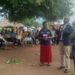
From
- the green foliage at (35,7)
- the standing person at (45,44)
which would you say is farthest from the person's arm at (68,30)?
the green foliage at (35,7)

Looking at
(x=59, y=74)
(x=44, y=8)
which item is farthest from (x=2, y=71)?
(x=44, y=8)

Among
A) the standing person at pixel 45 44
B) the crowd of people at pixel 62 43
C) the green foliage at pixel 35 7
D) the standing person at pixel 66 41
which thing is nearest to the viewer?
the crowd of people at pixel 62 43

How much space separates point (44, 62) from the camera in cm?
1415

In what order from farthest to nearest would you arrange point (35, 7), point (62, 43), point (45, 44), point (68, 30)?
point (35, 7)
point (45, 44)
point (62, 43)
point (68, 30)

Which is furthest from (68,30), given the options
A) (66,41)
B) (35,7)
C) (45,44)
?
(35,7)

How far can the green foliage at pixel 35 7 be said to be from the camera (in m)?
21.2

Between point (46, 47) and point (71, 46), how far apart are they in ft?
7.64

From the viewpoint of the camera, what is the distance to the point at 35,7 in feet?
76.7

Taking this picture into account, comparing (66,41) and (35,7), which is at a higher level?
(35,7)

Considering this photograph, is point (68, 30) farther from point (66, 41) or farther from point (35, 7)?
point (35, 7)

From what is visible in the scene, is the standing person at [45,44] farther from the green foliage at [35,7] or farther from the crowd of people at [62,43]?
the green foliage at [35,7]

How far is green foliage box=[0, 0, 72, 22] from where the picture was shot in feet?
69.5

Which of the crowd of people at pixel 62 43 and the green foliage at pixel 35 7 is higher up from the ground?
the green foliage at pixel 35 7

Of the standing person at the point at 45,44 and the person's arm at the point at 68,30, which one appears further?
the standing person at the point at 45,44
